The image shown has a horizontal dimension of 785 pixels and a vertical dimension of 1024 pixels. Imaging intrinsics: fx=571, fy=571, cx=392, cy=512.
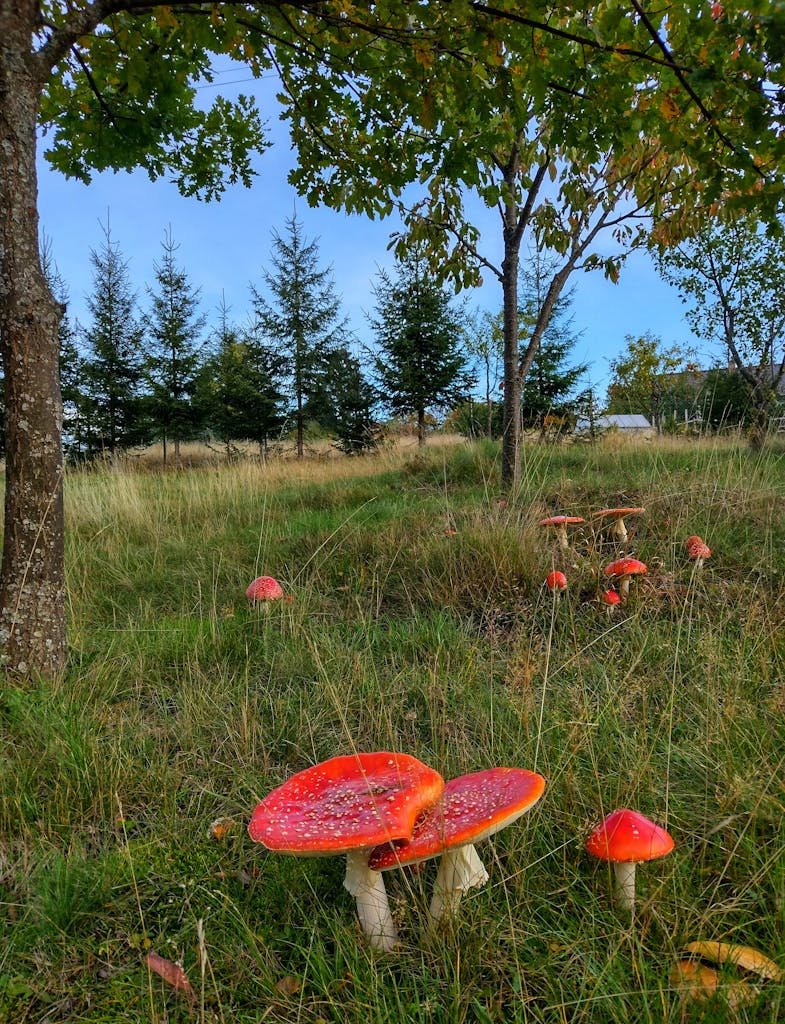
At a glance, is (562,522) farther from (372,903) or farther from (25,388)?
(25,388)

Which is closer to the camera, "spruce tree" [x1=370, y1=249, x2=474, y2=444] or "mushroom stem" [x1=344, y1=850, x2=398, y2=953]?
"mushroom stem" [x1=344, y1=850, x2=398, y2=953]

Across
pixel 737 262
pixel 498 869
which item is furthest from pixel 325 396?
pixel 498 869

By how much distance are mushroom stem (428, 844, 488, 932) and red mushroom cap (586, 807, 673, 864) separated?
288 mm

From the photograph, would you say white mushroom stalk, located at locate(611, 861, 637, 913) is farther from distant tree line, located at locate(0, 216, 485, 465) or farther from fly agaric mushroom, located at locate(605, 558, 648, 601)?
distant tree line, located at locate(0, 216, 485, 465)

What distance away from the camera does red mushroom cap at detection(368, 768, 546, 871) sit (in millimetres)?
1255

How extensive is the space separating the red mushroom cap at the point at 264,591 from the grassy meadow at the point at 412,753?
0.30 feet

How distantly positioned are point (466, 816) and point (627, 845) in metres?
0.39

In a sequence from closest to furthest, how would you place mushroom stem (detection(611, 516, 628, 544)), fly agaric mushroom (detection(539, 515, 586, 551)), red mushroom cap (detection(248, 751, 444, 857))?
red mushroom cap (detection(248, 751, 444, 857)) → fly agaric mushroom (detection(539, 515, 586, 551)) → mushroom stem (detection(611, 516, 628, 544))

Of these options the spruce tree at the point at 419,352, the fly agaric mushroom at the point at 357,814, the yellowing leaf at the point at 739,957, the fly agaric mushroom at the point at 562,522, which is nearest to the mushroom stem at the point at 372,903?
the fly agaric mushroom at the point at 357,814

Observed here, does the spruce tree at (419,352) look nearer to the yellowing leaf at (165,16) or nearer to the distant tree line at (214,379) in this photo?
the distant tree line at (214,379)

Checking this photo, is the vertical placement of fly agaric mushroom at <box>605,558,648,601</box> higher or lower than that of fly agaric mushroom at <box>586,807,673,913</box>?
higher

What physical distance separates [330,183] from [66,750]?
12.7 ft

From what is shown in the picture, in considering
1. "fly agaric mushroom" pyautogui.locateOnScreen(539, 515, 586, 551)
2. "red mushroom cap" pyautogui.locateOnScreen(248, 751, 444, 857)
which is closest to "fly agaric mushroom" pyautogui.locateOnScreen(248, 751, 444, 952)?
"red mushroom cap" pyautogui.locateOnScreen(248, 751, 444, 857)

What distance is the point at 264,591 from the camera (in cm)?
326
